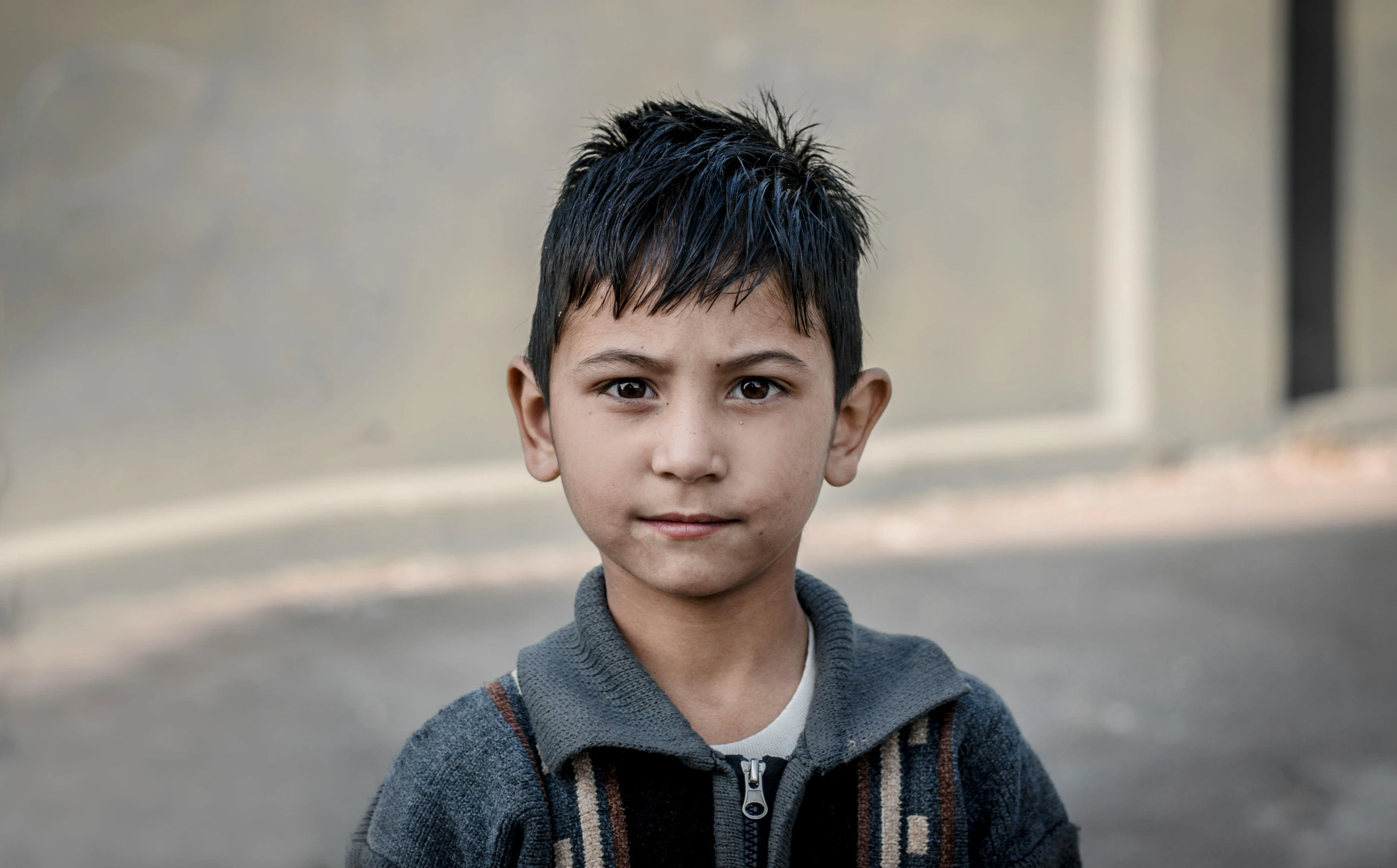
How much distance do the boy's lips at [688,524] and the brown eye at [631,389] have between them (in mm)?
118

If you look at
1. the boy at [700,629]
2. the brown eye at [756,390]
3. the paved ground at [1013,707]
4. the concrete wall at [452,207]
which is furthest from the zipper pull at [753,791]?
the concrete wall at [452,207]

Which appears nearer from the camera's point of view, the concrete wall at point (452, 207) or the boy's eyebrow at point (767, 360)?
the boy's eyebrow at point (767, 360)

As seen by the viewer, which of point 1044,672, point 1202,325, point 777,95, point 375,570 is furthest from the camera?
point 1202,325

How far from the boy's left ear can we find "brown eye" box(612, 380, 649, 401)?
231 mm

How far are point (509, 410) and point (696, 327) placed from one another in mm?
3720

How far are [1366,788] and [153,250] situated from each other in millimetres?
3742

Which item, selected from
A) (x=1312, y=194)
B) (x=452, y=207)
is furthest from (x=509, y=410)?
(x=1312, y=194)

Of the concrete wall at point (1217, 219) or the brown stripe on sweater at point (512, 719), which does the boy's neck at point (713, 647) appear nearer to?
the brown stripe on sweater at point (512, 719)

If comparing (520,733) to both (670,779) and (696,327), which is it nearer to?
(670,779)

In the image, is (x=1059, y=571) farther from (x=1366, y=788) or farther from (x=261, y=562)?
(x=261, y=562)

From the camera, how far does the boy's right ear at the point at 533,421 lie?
1.40 metres

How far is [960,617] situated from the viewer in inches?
170

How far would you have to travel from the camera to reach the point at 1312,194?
21.7ft

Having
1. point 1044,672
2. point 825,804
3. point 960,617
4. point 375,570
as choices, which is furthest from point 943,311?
point 825,804
